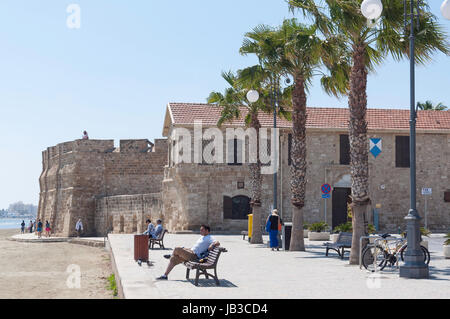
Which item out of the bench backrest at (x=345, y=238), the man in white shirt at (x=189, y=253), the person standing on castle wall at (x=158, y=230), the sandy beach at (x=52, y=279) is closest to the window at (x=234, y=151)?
the sandy beach at (x=52, y=279)

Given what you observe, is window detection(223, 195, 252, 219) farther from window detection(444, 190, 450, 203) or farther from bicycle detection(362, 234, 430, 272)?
bicycle detection(362, 234, 430, 272)

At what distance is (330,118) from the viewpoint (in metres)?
33.8

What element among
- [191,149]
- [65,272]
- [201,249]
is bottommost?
[65,272]

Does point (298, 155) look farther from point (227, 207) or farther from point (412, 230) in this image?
point (227, 207)

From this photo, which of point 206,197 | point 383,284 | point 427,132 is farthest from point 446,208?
point 383,284

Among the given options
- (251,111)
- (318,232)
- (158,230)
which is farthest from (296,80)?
(318,232)

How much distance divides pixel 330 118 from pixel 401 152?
14.7 feet

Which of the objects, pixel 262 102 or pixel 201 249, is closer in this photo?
pixel 201 249

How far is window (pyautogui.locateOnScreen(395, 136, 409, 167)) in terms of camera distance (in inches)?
1304

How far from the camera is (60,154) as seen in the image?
47875 mm

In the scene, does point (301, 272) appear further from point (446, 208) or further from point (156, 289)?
Result: point (446, 208)

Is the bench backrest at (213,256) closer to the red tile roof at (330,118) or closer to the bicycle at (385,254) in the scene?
the bicycle at (385,254)
